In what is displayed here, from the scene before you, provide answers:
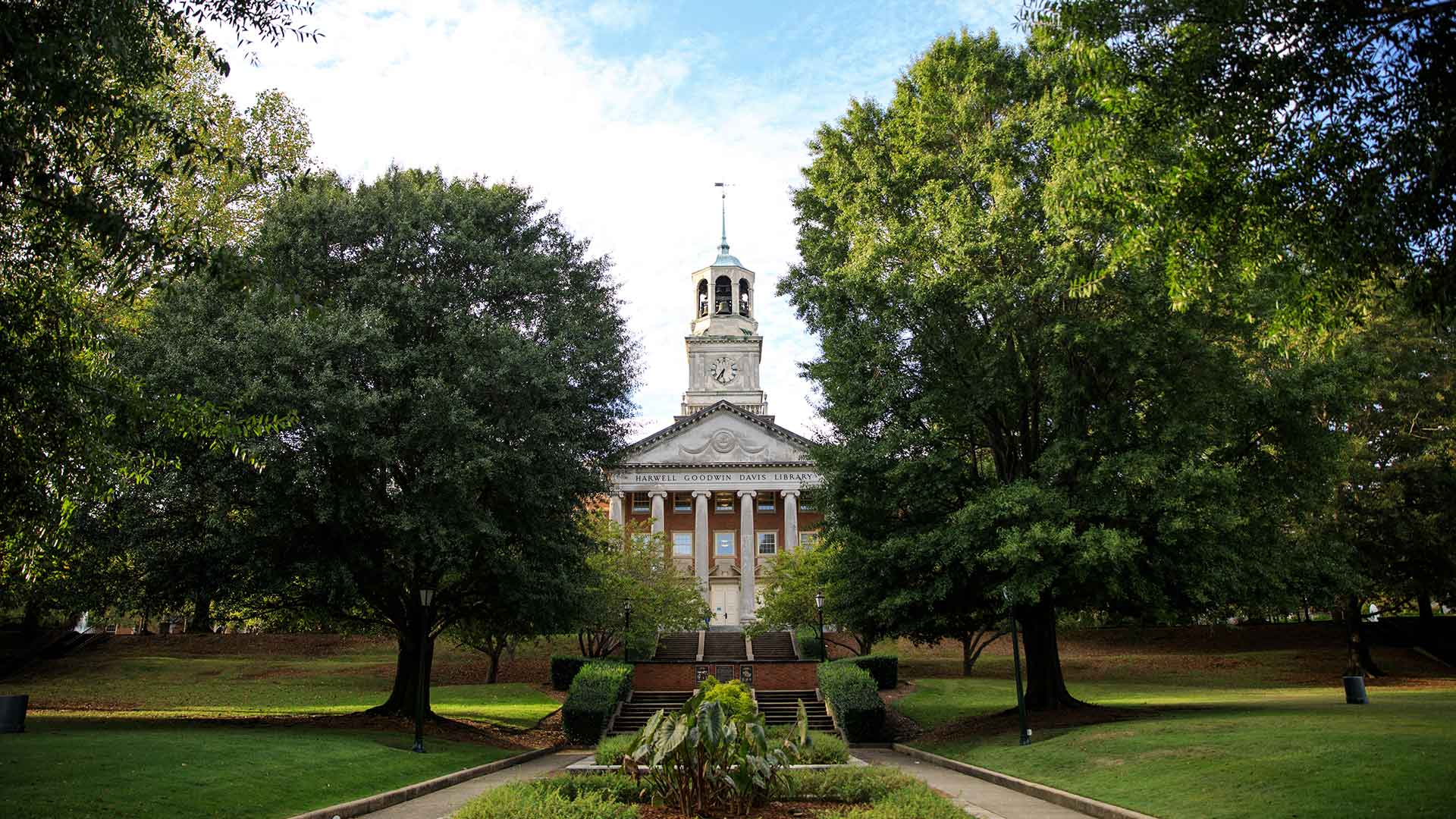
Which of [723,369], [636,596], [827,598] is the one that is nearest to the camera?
[827,598]

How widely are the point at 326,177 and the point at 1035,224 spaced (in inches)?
614

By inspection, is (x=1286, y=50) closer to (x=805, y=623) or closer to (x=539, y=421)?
(x=539, y=421)

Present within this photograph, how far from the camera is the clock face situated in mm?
67062

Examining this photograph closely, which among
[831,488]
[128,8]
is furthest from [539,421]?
[128,8]

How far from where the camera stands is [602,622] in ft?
121

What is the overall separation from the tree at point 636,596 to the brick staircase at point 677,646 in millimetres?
458

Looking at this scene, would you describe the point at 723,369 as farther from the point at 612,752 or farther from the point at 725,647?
→ the point at 612,752

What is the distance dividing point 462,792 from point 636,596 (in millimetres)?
23379

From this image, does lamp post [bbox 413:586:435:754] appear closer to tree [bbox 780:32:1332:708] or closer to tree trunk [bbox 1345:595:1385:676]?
tree [bbox 780:32:1332:708]

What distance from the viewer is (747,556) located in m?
56.6

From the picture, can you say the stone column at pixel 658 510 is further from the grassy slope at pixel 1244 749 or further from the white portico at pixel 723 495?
the grassy slope at pixel 1244 749

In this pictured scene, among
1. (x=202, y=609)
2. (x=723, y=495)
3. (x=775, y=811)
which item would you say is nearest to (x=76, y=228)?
(x=775, y=811)

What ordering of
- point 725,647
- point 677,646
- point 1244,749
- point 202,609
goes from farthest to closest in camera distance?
point 725,647, point 677,646, point 202,609, point 1244,749

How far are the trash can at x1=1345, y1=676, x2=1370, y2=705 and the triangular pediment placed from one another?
37.5 meters
